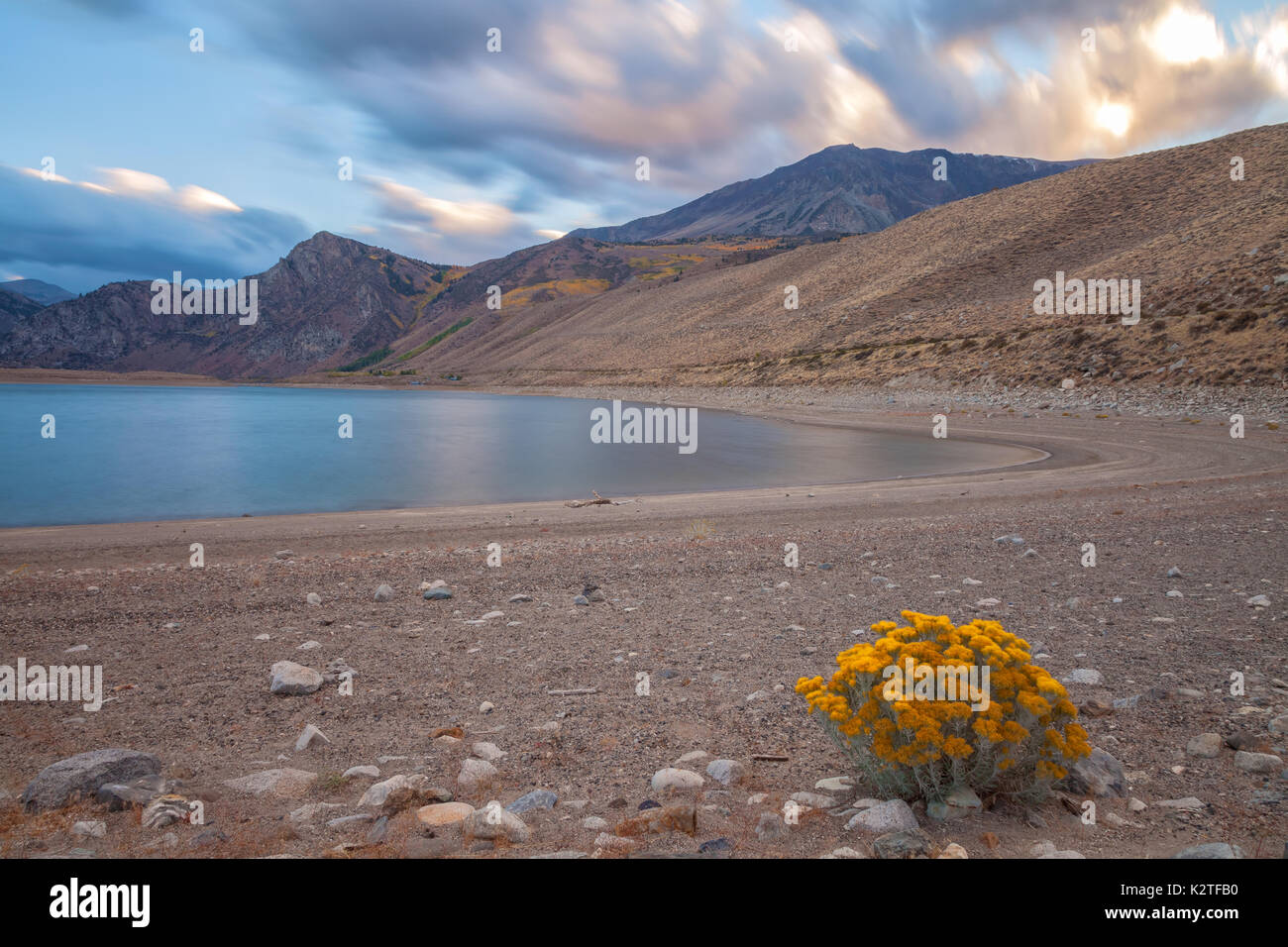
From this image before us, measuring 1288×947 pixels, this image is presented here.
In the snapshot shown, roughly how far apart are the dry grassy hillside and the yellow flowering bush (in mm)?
38707

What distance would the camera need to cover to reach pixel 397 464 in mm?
34625

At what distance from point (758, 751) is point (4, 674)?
6662 mm

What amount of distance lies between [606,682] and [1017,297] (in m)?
70.8

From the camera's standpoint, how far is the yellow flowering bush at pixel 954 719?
11.5 ft

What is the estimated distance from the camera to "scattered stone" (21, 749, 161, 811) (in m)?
3.80

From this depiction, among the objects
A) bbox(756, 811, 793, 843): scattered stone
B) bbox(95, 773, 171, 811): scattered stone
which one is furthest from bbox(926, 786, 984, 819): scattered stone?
bbox(95, 773, 171, 811): scattered stone

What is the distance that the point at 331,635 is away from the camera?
286 inches

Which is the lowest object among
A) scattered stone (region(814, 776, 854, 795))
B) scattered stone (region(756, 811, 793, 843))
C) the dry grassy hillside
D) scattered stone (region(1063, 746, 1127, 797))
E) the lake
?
scattered stone (region(814, 776, 854, 795))

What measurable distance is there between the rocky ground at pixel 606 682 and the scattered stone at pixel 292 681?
33mm

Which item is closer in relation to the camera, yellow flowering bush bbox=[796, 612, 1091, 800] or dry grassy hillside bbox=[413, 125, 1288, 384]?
yellow flowering bush bbox=[796, 612, 1091, 800]

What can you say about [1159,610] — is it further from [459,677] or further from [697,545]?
[459,677]

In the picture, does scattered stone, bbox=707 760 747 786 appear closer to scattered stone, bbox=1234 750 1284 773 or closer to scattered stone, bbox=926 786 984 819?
scattered stone, bbox=926 786 984 819

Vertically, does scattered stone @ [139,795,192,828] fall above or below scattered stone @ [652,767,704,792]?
above

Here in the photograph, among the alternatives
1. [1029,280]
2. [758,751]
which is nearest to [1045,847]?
[758,751]
